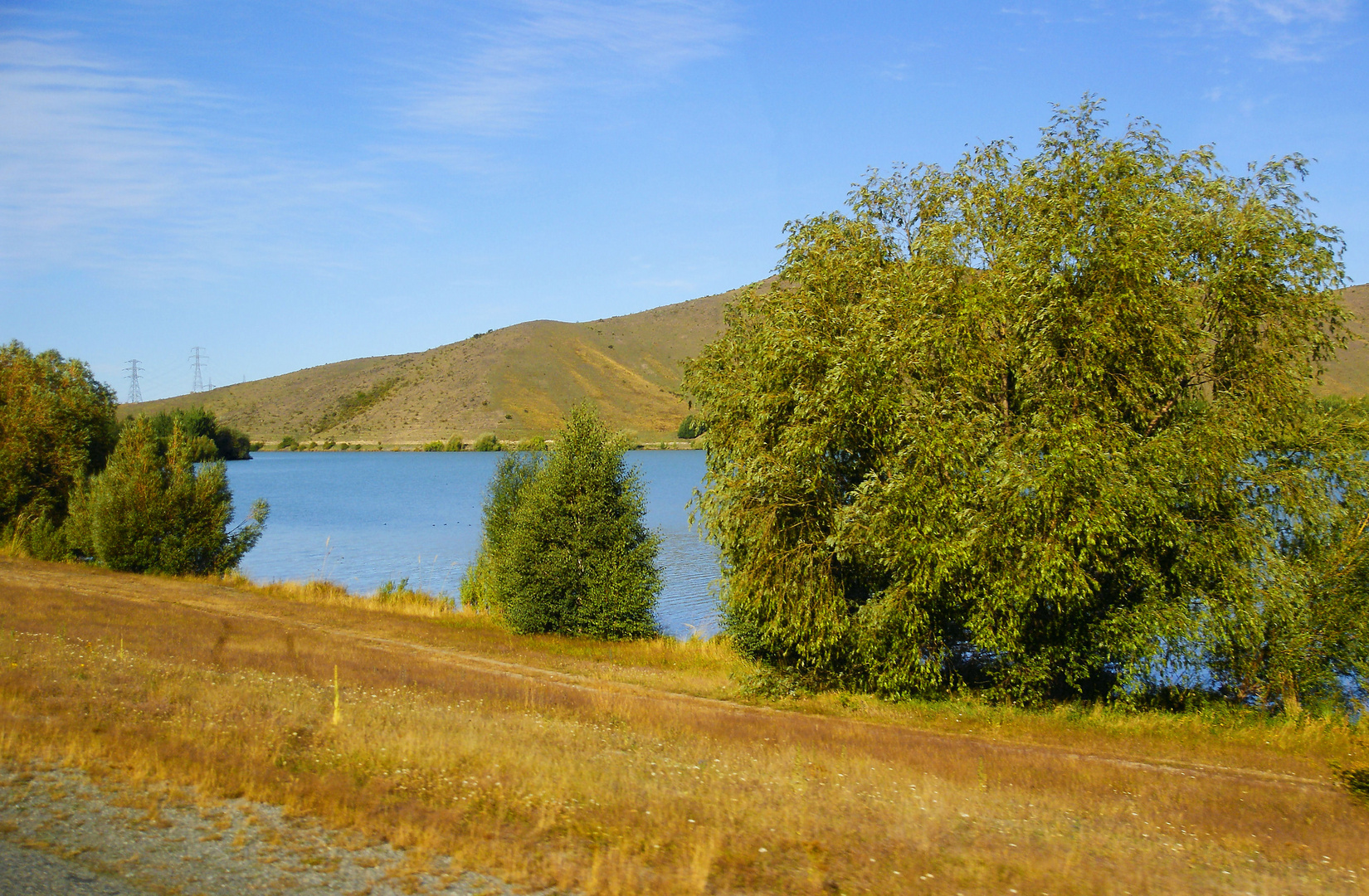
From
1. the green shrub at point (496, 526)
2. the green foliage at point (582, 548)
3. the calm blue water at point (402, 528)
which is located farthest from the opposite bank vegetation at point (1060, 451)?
the green shrub at point (496, 526)

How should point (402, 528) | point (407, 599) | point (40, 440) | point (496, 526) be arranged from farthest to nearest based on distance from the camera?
point (402, 528) < point (40, 440) < point (496, 526) < point (407, 599)

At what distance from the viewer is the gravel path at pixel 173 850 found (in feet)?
22.6

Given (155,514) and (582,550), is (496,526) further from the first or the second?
(155,514)

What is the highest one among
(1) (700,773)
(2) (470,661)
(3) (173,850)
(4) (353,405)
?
(4) (353,405)

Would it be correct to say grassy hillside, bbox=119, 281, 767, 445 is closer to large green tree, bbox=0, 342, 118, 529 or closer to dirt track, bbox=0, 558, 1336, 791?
large green tree, bbox=0, 342, 118, 529

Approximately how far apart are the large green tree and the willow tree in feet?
137

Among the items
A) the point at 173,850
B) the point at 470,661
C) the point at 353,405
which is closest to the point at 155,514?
the point at 470,661

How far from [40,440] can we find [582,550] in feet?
110

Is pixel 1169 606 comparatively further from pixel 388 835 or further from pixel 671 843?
pixel 388 835

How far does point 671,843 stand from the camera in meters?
8.59

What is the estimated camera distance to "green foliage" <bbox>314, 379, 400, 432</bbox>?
180 meters

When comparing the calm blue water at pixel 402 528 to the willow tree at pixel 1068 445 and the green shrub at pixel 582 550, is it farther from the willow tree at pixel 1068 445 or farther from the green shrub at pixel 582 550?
the willow tree at pixel 1068 445

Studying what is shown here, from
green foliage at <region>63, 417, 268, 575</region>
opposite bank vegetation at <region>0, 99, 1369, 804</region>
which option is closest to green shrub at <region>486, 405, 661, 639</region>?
opposite bank vegetation at <region>0, 99, 1369, 804</region>

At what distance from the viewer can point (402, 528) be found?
2554 inches
